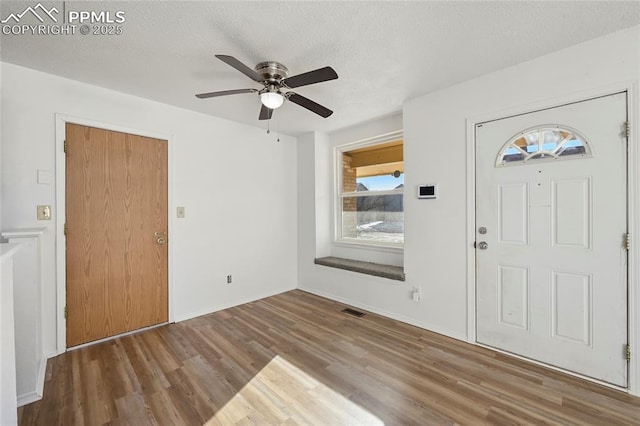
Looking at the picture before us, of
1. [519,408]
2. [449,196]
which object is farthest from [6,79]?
[519,408]

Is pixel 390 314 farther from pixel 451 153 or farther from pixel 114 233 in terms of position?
pixel 114 233

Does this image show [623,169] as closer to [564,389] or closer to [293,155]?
[564,389]

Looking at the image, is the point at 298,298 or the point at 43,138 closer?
the point at 43,138

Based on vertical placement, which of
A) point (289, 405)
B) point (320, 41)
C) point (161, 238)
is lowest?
point (289, 405)

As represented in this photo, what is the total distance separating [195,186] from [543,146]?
3.59m

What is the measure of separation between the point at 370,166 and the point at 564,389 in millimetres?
3090

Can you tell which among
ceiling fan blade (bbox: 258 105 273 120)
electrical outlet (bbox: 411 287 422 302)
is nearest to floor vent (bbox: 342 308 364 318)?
electrical outlet (bbox: 411 287 422 302)

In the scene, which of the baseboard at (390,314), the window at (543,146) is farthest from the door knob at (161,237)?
the window at (543,146)

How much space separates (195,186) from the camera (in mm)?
3332

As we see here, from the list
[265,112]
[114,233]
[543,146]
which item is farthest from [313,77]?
[114,233]

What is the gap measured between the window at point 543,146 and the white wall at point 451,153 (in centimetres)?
23

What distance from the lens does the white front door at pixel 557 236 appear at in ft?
6.41

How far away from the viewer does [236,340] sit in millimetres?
2719

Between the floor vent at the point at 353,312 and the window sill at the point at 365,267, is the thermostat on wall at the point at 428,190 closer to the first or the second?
the window sill at the point at 365,267
